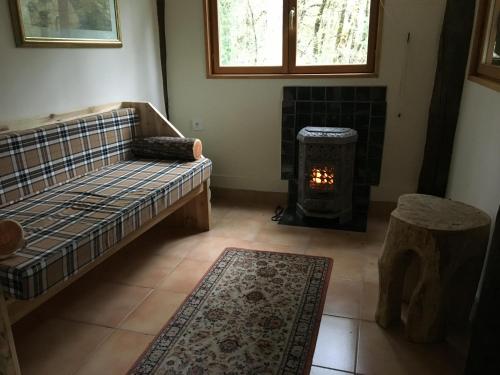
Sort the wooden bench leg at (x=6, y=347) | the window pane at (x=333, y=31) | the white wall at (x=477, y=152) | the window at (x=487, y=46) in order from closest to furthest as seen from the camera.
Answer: the wooden bench leg at (x=6, y=347) → the white wall at (x=477, y=152) → the window at (x=487, y=46) → the window pane at (x=333, y=31)


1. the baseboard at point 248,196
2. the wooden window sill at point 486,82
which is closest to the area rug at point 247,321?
the baseboard at point 248,196

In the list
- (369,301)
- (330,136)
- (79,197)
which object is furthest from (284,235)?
(79,197)

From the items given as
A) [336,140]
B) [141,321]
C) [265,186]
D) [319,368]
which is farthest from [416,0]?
[141,321]

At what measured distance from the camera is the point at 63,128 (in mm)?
2320

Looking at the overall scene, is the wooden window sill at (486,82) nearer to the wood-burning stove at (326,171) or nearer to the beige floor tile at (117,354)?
the wood-burning stove at (326,171)

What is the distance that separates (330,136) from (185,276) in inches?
52.5

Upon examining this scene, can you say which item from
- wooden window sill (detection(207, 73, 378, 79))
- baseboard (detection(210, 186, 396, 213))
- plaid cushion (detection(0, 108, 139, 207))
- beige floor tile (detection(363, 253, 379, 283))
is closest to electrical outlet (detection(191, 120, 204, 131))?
wooden window sill (detection(207, 73, 378, 79))

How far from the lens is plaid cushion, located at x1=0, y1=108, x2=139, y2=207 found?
2.01m

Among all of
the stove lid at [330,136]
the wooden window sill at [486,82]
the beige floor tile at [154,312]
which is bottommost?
the beige floor tile at [154,312]

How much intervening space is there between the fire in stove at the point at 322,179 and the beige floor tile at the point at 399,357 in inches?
48.8

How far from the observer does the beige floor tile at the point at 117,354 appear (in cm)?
164

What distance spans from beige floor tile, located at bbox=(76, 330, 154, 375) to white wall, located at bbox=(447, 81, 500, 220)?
1.66 metres

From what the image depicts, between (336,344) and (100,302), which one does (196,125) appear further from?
(336,344)

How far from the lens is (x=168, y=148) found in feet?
9.04
